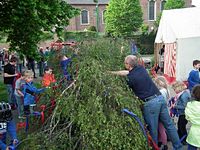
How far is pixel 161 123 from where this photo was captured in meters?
5.23

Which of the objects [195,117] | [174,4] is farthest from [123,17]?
[195,117]

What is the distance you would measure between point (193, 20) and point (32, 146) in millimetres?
11288

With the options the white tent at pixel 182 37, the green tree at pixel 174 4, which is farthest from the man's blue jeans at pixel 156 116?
the green tree at pixel 174 4

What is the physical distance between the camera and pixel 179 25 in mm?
13266

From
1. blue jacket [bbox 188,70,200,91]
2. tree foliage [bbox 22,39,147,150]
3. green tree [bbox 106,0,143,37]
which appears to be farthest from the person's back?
green tree [bbox 106,0,143,37]

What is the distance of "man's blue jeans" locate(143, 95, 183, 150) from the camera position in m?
4.88

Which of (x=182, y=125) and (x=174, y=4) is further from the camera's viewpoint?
(x=174, y=4)

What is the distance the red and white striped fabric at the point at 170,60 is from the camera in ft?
46.3

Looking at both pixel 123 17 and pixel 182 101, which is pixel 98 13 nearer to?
pixel 123 17

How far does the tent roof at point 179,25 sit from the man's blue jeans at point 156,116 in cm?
834

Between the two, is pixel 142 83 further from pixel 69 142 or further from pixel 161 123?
pixel 69 142

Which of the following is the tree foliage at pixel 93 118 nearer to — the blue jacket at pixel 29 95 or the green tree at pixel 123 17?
the blue jacket at pixel 29 95

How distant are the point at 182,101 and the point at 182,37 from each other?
728cm

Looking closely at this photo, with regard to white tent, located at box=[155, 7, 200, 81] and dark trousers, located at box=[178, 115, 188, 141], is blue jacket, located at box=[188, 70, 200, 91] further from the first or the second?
white tent, located at box=[155, 7, 200, 81]
